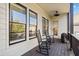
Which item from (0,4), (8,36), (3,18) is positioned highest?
(0,4)

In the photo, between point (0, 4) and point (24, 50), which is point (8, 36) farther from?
point (24, 50)

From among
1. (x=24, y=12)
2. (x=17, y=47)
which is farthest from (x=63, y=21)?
(x=17, y=47)

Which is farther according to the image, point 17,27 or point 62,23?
point 62,23

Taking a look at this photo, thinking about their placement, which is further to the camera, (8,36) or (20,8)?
(20,8)

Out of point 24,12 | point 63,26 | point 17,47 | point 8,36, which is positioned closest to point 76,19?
point 24,12

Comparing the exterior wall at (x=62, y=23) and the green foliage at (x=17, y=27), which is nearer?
the green foliage at (x=17, y=27)

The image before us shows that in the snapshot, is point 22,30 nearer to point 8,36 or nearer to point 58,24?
point 8,36

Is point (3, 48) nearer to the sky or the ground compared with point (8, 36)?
nearer to the ground

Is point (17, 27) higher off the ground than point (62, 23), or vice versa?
point (62, 23)

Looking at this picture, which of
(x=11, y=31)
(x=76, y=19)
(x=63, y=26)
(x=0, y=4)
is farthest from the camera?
(x=63, y=26)

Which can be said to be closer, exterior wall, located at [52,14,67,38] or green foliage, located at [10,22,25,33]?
green foliage, located at [10,22,25,33]

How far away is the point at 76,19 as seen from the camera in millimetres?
6961

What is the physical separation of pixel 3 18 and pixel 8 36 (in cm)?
63

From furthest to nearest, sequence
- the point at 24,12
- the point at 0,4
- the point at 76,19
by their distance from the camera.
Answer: the point at 76,19
the point at 24,12
the point at 0,4
